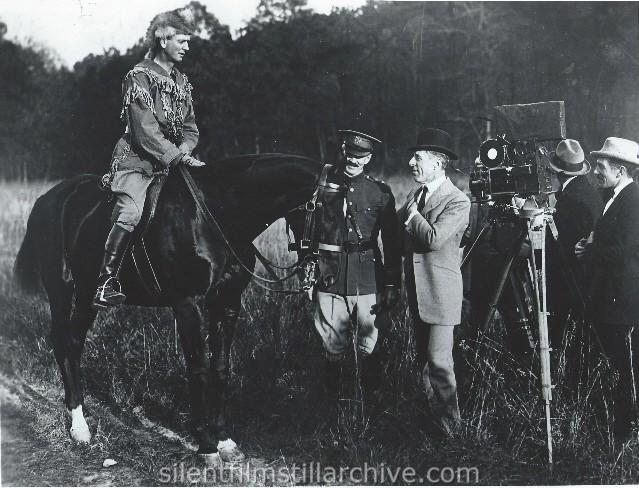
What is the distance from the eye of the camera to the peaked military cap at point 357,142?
3980 millimetres

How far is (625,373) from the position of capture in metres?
3.81

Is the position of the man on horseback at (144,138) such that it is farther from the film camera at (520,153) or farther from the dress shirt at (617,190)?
the dress shirt at (617,190)

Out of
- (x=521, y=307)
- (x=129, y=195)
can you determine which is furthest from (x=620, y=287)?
(x=129, y=195)

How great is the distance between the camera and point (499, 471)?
11.9ft

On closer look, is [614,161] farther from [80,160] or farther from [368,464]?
[80,160]

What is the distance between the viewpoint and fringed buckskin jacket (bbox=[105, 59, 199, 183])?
4188mm

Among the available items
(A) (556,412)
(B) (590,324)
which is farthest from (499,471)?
(B) (590,324)

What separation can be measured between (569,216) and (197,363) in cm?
299

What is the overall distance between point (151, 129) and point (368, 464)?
275cm

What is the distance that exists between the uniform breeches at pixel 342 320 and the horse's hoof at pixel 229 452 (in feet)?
3.06

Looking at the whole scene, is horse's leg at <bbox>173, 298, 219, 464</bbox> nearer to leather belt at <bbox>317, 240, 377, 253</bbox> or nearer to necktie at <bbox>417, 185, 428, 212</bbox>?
leather belt at <bbox>317, 240, 377, 253</bbox>

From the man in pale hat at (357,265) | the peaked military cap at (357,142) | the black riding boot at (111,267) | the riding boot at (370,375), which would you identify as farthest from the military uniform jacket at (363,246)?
the black riding boot at (111,267)

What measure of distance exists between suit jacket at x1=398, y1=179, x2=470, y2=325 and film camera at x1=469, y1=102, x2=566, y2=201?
37 cm

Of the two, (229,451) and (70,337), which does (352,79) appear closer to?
(70,337)
